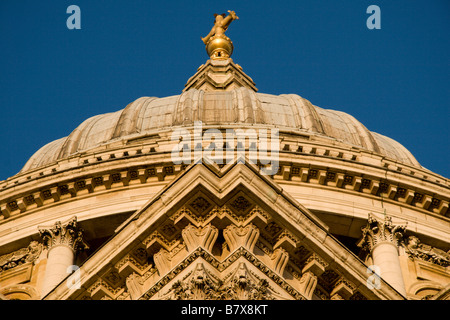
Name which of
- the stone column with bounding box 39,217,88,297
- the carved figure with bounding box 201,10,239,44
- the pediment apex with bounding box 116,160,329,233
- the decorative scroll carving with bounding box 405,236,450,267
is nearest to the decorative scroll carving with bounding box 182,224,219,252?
the pediment apex with bounding box 116,160,329,233

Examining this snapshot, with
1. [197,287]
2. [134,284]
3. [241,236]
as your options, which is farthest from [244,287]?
[134,284]

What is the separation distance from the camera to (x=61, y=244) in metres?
39.0

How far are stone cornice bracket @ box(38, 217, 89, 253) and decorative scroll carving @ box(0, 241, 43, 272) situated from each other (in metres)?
0.60

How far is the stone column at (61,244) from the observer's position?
37969mm

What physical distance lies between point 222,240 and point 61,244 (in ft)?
74.3

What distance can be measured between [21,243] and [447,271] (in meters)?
13.6

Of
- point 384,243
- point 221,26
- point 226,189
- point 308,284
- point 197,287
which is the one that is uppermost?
point 221,26

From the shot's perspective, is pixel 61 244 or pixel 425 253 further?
pixel 425 253

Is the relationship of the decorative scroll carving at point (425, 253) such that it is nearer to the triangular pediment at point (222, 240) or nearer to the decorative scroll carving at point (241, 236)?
the triangular pediment at point (222, 240)

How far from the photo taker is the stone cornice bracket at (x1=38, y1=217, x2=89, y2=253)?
39312 mm

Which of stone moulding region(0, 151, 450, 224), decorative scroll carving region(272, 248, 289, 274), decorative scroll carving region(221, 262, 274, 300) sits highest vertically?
stone moulding region(0, 151, 450, 224)

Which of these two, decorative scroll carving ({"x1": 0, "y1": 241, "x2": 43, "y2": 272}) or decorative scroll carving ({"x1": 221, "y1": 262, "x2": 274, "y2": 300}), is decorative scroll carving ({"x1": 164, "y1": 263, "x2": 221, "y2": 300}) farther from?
decorative scroll carving ({"x1": 0, "y1": 241, "x2": 43, "y2": 272})

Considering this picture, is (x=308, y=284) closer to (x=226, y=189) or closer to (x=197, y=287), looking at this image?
(x=226, y=189)

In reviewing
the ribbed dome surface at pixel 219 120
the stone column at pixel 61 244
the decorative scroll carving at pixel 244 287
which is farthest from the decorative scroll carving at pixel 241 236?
the ribbed dome surface at pixel 219 120
